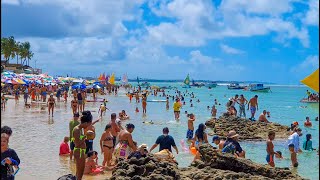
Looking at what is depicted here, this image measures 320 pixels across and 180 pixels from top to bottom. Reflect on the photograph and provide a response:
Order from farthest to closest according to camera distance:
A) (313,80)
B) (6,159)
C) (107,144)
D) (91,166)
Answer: (107,144) < (91,166) < (6,159) < (313,80)

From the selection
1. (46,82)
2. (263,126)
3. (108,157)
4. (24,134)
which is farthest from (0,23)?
(46,82)

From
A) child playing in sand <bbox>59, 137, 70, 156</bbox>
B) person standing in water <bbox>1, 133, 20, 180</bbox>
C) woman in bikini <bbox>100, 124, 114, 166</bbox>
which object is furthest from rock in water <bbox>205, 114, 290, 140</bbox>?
person standing in water <bbox>1, 133, 20, 180</bbox>

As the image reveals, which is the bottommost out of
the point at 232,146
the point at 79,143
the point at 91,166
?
the point at 91,166

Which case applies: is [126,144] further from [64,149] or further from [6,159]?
[6,159]

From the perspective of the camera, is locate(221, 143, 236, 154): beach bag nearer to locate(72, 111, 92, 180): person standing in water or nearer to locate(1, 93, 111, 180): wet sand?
locate(1, 93, 111, 180): wet sand

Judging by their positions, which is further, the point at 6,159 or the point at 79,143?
the point at 79,143

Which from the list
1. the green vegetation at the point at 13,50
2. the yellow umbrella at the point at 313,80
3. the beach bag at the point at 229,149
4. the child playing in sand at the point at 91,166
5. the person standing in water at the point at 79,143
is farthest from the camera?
the green vegetation at the point at 13,50

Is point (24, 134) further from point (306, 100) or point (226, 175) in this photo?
point (306, 100)

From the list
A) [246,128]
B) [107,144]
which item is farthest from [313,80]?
[246,128]

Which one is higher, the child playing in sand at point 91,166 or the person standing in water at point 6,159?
the person standing in water at point 6,159

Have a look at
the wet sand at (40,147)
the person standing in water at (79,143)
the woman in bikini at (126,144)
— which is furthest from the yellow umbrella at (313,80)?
the wet sand at (40,147)

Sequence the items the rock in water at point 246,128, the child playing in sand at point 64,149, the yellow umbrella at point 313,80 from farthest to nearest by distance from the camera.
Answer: the rock in water at point 246,128, the child playing in sand at point 64,149, the yellow umbrella at point 313,80

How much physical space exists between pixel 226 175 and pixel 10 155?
367cm

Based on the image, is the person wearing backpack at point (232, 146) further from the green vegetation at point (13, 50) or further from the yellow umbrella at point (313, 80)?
the green vegetation at point (13, 50)
